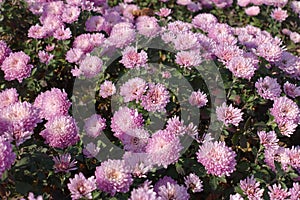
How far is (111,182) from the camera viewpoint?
67.9 inches

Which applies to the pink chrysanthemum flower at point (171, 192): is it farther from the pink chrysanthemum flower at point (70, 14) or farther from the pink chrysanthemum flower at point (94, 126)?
the pink chrysanthemum flower at point (70, 14)

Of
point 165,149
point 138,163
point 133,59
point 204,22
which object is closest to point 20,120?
point 138,163

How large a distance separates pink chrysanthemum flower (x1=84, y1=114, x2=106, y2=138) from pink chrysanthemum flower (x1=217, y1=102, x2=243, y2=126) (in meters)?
0.63

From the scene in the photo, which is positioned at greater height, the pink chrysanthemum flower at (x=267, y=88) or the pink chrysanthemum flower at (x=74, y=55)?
the pink chrysanthemum flower at (x=74, y=55)

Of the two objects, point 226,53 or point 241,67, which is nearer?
point 241,67

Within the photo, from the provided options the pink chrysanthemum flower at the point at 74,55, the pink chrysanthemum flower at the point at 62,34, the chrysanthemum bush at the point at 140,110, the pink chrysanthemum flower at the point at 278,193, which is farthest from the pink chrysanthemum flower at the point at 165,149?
the pink chrysanthemum flower at the point at 62,34

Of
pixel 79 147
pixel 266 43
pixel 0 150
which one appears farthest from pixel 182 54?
pixel 0 150

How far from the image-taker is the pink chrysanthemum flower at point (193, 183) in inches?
76.7

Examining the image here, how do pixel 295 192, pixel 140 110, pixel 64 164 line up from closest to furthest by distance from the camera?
pixel 64 164 < pixel 295 192 < pixel 140 110

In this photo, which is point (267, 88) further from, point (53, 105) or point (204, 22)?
point (53, 105)

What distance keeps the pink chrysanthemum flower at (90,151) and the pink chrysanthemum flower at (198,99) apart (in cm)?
61

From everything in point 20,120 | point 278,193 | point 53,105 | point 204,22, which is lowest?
point 278,193

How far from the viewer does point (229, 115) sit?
221cm

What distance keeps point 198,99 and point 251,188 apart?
0.57 meters
